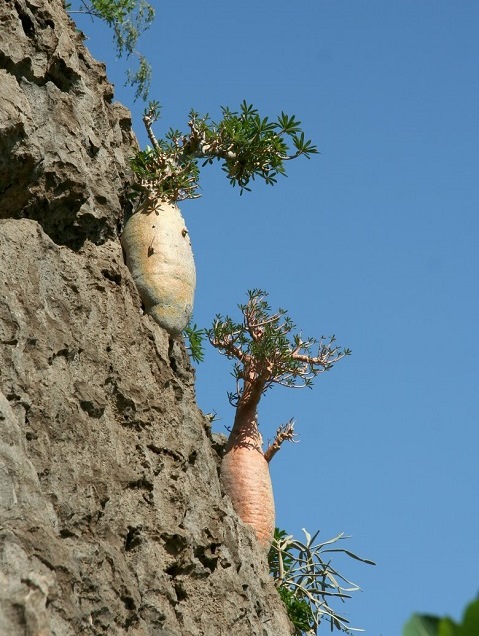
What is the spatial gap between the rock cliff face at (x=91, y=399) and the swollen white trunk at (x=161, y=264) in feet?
0.55

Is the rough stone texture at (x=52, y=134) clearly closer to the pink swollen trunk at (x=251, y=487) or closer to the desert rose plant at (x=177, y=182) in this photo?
the desert rose plant at (x=177, y=182)

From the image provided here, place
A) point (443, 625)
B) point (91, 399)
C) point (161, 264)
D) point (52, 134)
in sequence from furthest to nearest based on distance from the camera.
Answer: point (161, 264) → point (52, 134) → point (91, 399) → point (443, 625)

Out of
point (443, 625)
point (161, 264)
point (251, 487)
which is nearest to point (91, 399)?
point (161, 264)

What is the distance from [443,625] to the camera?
1.10 metres

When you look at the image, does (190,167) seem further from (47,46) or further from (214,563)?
(214,563)

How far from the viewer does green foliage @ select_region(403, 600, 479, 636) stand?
108cm

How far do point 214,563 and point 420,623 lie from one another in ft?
15.6

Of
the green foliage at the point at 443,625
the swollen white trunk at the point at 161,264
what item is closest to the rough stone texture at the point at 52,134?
the swollen white trunk at the point at 161,264

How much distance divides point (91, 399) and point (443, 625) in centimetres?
430

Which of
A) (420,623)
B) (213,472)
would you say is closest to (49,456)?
(213,472)

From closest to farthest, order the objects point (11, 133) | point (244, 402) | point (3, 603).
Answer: point (3, 603) → point (11, 133) → point (244, 402)

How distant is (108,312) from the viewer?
5.80 metres

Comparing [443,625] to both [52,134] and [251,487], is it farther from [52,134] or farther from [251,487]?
[251,487]

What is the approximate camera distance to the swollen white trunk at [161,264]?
6422 mm
